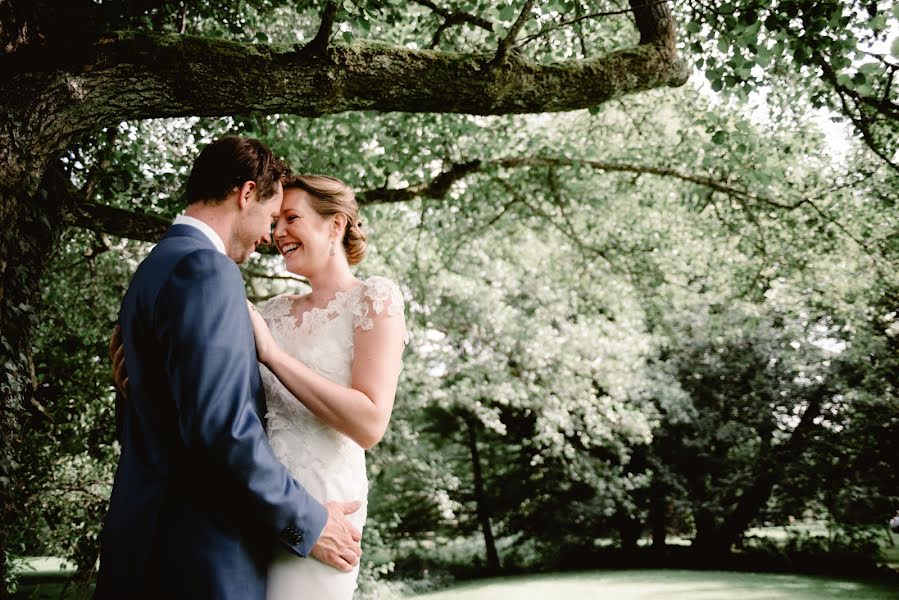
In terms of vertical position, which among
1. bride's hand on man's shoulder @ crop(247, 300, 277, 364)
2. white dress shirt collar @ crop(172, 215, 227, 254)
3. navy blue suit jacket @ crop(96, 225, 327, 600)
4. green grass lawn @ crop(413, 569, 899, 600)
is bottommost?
green grass lawn @ crop(413, 569, 899, 600)

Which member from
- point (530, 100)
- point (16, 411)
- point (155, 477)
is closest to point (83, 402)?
point (16, 411)

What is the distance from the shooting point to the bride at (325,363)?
2277 millimetres

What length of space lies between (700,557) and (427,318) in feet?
42.5

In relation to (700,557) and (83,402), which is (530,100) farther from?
(700,557)

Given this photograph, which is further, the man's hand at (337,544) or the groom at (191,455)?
the man's hand at (337,544)

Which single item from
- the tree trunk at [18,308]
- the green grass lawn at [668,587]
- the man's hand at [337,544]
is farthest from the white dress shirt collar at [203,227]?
the green grass lawn at [668,587]

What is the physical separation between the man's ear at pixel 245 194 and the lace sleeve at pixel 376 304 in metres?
0.50

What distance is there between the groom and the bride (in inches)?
11.3

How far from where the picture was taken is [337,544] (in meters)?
2.20

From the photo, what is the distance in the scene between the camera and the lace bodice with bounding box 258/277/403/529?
241 cm

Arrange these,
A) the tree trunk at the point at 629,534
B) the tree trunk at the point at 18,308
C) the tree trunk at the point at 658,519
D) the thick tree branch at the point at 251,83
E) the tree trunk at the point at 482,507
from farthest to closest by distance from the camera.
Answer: the tree trunk at the point at 482,507 → the tree trunk at the point at 629,534 → the tree trunk at the point at 658,519 → the tree trunk at the point at 18,308 → the thick tree branch at the point at 251,83

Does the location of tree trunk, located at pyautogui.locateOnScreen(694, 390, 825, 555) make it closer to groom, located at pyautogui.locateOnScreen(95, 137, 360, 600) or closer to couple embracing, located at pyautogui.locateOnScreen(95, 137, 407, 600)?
couple embracing, located at pyautogui.locateOnScreen(95, 137, 407, 600)

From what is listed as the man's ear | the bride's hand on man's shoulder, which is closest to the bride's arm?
the bride's hand on man's shoulder

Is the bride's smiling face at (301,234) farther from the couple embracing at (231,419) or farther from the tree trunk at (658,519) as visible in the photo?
the tree trunk at (658,519)
